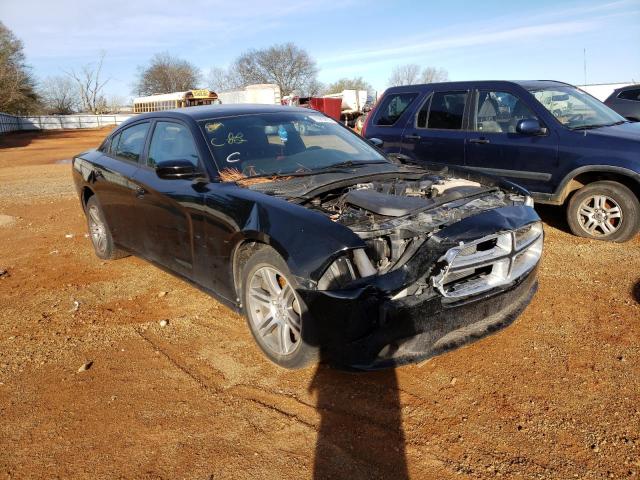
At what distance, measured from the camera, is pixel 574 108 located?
6445 mm

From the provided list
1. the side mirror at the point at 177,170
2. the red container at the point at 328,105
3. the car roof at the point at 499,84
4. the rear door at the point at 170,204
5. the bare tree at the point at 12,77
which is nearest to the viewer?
the side mirror at the point at 177,170

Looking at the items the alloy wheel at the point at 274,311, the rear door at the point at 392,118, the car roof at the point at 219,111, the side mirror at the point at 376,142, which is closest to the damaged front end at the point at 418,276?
the alloy wheel at the point at 274,311

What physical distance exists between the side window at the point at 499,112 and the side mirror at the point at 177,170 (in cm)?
435

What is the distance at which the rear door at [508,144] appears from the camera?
6.07 metres

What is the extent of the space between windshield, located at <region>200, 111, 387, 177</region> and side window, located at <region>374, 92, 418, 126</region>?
3180 millimetres

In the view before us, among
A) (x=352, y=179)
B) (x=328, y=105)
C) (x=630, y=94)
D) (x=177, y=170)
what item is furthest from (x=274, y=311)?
(x=328, y=105)

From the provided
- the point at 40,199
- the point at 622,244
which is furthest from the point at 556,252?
the point at 40,199

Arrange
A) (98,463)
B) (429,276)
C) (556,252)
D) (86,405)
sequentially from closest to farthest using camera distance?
(98,463) < (429,276) < (86,405) < (556,252)

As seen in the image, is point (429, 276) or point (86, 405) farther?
point (86, 405)

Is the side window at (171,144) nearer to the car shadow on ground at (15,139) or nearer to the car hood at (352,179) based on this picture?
the car hood at (352,179)

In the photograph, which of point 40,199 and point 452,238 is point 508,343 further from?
point 40,199

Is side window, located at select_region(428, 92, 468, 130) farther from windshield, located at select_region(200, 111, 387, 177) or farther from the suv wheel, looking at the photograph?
windshield, located at select_region(200, 111, 387, 177)

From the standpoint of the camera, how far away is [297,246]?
113 inches

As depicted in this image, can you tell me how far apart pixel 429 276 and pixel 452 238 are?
0.86ft
